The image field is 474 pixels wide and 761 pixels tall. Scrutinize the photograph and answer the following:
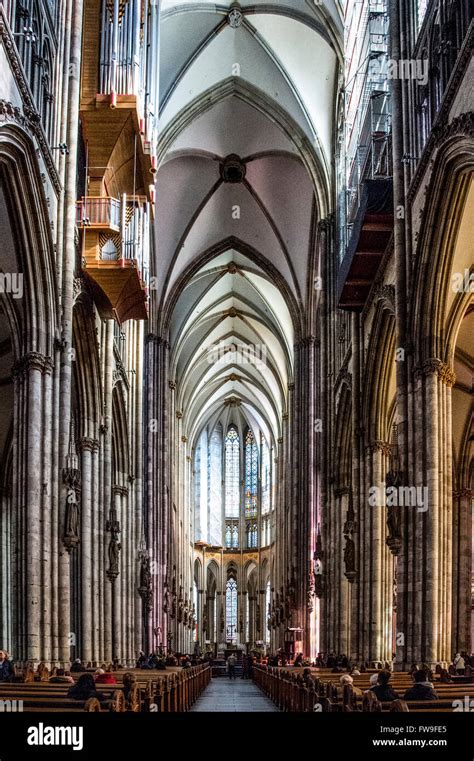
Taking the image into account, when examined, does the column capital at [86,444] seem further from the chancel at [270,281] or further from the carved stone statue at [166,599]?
the carved stone statue at [166,599]

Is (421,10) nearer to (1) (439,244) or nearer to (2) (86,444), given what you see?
(1) (439,244)

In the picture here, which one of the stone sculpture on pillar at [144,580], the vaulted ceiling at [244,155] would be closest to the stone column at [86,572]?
the stone sculpture on pillar at [144,580]

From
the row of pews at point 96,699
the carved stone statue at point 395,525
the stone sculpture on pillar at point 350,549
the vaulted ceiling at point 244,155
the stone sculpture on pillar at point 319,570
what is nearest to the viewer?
the row of pews at point 96,699

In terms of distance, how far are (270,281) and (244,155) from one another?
23.1ft

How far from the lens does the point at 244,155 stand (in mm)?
37562

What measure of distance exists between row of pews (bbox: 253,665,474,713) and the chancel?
2.8 inches

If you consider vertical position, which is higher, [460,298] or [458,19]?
[458,19]

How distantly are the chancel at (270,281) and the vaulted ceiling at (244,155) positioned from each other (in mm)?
108

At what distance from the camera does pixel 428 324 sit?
17.9 meters

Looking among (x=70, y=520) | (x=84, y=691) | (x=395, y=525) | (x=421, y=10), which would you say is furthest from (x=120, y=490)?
(x=84, y=691)

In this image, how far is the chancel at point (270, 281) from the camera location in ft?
53.6

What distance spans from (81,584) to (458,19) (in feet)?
47.7
